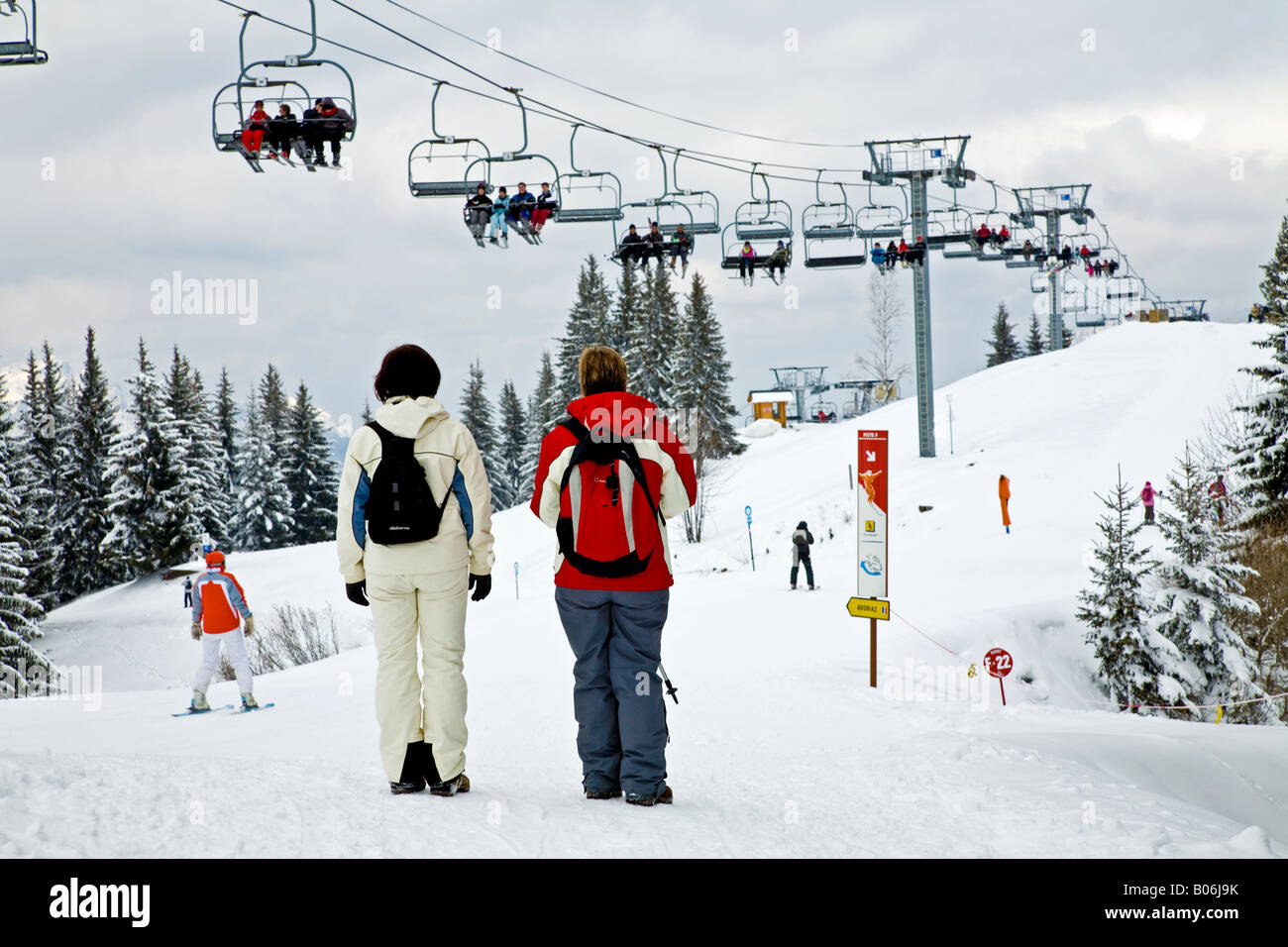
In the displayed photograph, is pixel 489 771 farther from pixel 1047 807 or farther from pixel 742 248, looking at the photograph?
pixel 742 248

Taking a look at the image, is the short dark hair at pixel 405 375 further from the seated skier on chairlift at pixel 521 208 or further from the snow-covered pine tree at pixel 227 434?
the snow-covered pine tree at pixel 227 434

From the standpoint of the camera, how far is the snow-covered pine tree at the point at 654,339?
174 ft

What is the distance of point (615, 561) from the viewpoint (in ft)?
15.6

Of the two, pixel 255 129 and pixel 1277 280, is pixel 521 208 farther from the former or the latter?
pixel 1277 280

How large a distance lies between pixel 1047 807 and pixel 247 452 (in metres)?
62.2

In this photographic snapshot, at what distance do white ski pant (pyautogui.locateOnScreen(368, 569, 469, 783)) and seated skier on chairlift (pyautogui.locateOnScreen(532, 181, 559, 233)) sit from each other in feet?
38.9

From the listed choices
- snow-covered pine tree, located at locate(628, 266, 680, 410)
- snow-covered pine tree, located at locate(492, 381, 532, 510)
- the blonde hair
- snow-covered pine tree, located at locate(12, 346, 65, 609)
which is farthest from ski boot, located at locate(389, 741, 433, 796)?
snow-covered pine tree, located at locate(492, 381, 532, 510)

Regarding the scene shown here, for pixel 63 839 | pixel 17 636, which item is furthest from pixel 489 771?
pixel 17 636

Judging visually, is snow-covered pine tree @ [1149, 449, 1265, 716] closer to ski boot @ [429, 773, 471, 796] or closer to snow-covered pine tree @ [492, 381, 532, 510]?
ski boot @ [429, 773, 471, 796]

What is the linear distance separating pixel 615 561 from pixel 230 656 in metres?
6.48

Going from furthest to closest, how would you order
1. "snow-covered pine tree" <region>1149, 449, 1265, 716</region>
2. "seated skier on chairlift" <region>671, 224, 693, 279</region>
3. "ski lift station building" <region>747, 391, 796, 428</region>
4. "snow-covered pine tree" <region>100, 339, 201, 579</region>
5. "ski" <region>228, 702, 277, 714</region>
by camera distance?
"ski lift station building" <region>747, 391, 796, 428</region> → "snow-covered pine tree" <region>100, 339, 201, 579</region> → "seated skier on chairlift" <region>671, 224, 693, 279</region> → "snow-covered pine tree" <region>1149, 449, 1265, 716</region> → "ski" <region>228, 702, 277, 714</region>

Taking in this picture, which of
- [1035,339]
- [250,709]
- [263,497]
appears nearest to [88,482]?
[263,497]

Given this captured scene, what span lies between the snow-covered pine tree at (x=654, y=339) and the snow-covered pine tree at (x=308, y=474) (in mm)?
20682

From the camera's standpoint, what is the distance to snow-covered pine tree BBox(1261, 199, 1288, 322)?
28.7m
